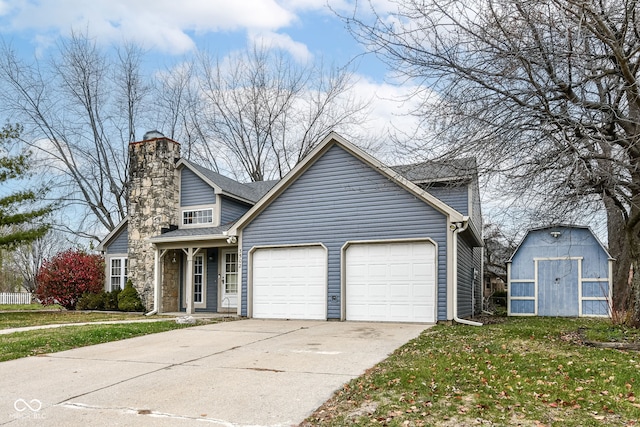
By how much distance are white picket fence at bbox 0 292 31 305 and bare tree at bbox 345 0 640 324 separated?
1320 inches

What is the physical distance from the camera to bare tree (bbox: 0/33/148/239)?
26.5m

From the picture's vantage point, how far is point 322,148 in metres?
14.6

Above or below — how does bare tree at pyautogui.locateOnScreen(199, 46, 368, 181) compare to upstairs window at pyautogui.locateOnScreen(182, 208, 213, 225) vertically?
above

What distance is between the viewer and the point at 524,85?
8453 mm

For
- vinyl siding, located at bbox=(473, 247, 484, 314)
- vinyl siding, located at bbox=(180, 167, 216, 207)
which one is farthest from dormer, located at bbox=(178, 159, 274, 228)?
vinyl siding, located at bbox=(473, 247, 484, 314)

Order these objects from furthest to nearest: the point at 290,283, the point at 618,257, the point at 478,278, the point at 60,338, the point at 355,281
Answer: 1. the point at 478,278
2. the point at 618,257
3. the point at 290,283
4. the point at 355,281
5. the point at 60,338

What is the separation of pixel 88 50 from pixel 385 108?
23755 mm

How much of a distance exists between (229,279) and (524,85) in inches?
495

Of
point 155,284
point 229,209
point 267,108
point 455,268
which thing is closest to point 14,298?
point 267,108

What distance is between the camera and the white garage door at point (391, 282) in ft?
43.6

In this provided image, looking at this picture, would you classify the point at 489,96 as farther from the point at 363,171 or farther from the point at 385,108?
the point at 363,171

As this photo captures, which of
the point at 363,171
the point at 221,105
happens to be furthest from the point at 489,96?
the point at 221,105

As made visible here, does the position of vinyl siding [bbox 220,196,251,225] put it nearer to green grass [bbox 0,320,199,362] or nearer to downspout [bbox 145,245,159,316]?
downspout [bbox 145,245,159,316]

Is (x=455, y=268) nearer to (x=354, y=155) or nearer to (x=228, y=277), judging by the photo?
(x=354, y=155)
